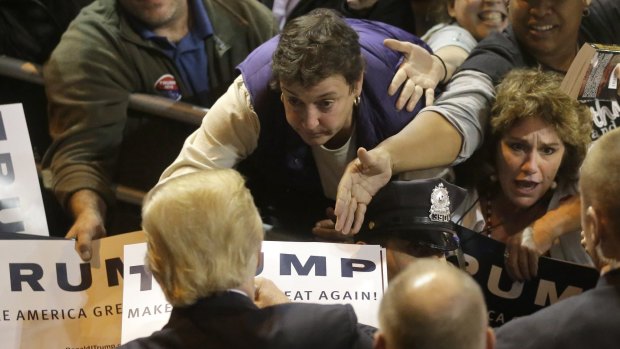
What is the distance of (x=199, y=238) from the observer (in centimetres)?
191

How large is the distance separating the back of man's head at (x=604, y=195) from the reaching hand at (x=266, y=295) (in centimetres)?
68

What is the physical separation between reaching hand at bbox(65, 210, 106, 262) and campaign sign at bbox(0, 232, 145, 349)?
0.02 meters

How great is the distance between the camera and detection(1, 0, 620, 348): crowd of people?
75.8 inches

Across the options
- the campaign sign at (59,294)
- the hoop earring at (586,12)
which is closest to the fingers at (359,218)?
the campaign sign at (59,294)

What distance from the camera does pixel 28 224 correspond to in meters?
2.92

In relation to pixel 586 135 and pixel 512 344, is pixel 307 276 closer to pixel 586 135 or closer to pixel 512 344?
pixel 512 344

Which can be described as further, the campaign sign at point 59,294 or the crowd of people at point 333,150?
the campaign sign at point 59,294

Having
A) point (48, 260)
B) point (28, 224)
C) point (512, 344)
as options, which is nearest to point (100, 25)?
point (28, 224)

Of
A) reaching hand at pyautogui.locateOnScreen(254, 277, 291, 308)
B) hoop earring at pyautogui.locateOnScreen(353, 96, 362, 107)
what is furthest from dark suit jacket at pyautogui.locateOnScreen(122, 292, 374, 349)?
hoop earring at pyautogui.locateOnScreen(353, 96, 362, 107)

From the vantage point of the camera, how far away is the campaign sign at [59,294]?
259 centimetres

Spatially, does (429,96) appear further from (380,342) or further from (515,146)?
(380,342)

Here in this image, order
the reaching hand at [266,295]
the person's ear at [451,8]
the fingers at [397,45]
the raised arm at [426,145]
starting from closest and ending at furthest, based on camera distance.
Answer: the reaching hand at [266,295], the raised arm at [426,145], the fingers at [397,45], the person's ear at [451,8]

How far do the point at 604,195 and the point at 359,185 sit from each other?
74 cm

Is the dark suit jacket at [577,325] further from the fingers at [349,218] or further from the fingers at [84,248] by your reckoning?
the fingers at [84,248]
